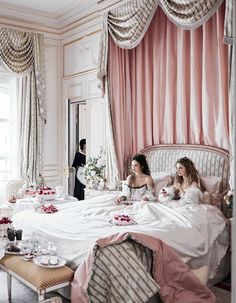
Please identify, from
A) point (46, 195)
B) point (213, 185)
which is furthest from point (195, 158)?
point (46, 195)

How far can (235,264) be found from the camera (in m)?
0.87

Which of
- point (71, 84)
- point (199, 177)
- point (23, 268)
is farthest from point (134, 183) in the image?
point (71, 84)

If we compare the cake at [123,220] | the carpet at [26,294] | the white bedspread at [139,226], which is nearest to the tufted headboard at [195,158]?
the white bedspread at [139,226]

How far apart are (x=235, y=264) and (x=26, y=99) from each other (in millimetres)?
5635

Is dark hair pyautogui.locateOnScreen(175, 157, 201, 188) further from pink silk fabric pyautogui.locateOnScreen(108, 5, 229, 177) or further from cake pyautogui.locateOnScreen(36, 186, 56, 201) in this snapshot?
cake pyautogui.locateOnScreen(36, 186, 56, 201)

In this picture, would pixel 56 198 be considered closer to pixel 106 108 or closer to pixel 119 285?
pixel 106 108

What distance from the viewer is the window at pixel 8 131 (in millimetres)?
6057

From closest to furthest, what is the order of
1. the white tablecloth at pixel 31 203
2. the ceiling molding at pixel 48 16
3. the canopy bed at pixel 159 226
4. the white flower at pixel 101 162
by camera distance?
the canopy bed at pixel 159 226 < the white tablecloth at pixel 31 203 < the white flower at pixel 101 162 < the ceiling molding at pixel 48 16

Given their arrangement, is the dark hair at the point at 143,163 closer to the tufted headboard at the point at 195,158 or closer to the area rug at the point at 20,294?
the tufted headboard at the point at 195,158

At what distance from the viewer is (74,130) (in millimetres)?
6547

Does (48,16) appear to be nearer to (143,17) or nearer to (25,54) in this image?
(25,54)

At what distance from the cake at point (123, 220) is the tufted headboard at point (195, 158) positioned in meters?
1.21

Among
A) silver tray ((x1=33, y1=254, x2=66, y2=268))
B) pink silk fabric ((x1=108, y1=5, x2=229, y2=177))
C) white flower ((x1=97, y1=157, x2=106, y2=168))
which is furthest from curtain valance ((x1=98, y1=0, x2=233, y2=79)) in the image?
silver tray ((x1=33, y1=254, x2=66, y2=268))

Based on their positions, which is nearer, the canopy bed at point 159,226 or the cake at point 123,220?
the canopy bed at point 159,226
